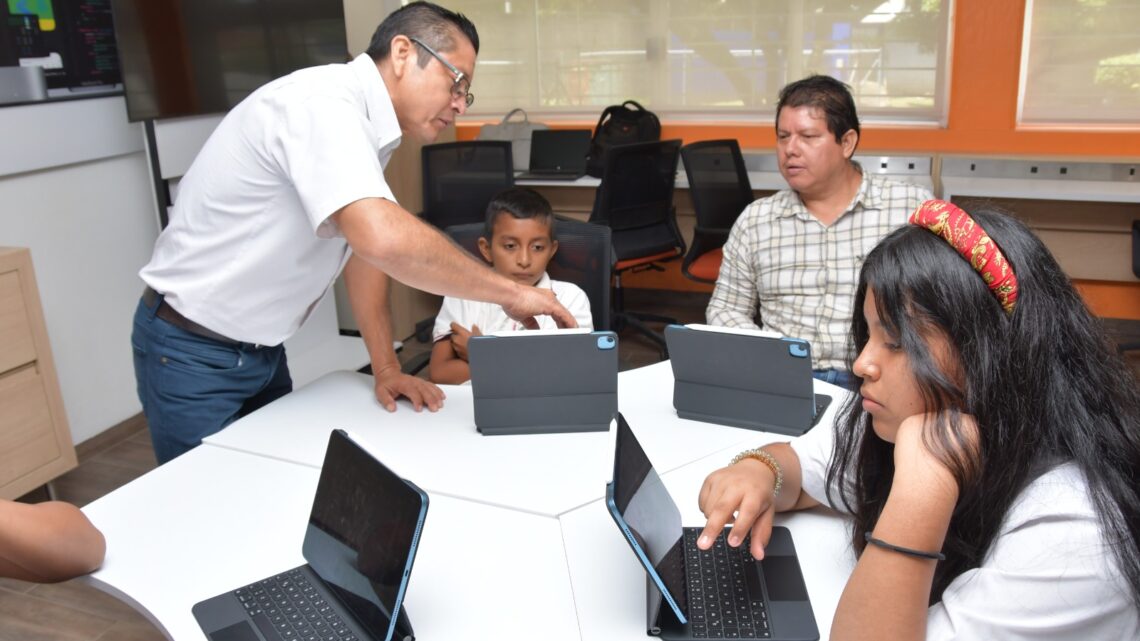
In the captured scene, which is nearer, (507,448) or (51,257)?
(507,448)

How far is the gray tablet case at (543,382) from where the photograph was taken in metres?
Answer: 1.65

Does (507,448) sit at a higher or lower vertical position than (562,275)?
lower

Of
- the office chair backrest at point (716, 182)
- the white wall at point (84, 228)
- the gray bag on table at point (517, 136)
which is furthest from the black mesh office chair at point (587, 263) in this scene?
the gray bag on table at point (517, 136)

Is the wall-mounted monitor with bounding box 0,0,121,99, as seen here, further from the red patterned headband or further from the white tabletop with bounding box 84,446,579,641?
the red patterned headband

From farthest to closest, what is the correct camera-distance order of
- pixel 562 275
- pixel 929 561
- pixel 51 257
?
pixel 51 257 < pixel 562 275 < pixel 929 561

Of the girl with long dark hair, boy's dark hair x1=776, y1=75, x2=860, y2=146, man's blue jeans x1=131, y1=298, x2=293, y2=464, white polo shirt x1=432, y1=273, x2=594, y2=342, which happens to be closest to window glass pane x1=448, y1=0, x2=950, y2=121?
boy's dark hair x1=776, y1=75, x2=860, y2=146

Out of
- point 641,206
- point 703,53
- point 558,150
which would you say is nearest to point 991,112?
point 703,53

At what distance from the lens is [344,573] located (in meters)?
1.18

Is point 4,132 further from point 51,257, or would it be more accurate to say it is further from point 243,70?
point 243,70

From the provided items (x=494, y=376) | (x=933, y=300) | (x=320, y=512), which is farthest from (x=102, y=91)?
(x=933, y=300)

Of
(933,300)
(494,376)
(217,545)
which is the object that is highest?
(933,300)

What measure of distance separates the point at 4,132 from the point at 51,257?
1.56 ft

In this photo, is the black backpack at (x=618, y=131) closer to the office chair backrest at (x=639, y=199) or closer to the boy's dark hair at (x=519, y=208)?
the office chair backrest at (x=639, y=199)

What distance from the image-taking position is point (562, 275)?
245 centimetres
